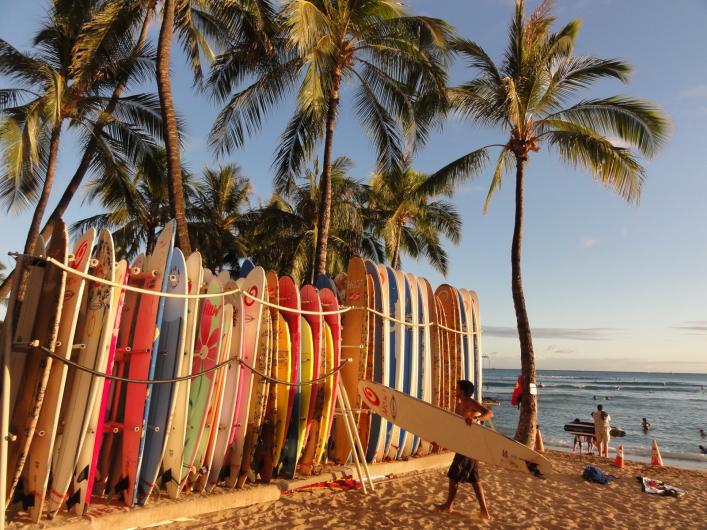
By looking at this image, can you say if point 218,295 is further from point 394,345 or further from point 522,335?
point 522,335

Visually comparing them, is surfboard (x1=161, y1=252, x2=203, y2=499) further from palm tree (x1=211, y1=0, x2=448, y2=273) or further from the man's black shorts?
palm tree (x1=211, y1=0, x2=448, y2=273)

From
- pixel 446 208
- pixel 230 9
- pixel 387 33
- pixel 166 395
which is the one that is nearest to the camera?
pixel 166 395

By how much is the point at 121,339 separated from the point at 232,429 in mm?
1295

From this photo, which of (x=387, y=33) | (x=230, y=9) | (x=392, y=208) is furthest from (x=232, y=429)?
(x=392, y=208)

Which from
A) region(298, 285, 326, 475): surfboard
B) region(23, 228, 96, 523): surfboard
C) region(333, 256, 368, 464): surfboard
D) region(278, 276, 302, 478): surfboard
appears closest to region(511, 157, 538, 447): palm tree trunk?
region(333, 256, 368, 464): surfboard

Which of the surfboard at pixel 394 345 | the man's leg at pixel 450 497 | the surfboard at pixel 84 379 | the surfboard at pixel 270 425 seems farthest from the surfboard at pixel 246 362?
the man's leg at pixel 450 497

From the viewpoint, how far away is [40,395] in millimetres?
3680

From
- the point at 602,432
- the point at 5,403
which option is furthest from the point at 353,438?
the point at 602,432

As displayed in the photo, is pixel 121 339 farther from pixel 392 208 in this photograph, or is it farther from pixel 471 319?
pixel 392 208

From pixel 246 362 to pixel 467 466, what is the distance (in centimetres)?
232

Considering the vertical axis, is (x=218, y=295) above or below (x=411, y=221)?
below

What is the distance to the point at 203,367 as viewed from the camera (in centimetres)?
487

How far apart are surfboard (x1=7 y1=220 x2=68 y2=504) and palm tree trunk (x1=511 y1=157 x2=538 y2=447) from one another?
7.86m

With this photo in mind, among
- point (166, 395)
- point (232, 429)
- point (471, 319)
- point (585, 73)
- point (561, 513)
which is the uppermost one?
point (585, 73)
